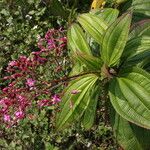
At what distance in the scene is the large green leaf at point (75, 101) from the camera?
8.72 ft

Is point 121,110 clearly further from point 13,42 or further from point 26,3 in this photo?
point 26,3

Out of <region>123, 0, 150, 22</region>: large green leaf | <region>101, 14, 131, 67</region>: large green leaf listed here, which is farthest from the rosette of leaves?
<region>123, 0, 150, 22</region>: large green leaf

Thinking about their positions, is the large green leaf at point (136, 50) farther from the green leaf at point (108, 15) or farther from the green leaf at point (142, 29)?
the green leaf at point (108, 15)

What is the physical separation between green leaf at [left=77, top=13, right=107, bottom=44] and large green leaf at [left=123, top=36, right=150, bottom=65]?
215mm

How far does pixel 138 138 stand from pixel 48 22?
2.05 m

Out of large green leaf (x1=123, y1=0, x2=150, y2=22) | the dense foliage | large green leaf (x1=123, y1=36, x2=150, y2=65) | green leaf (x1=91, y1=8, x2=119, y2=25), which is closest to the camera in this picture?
the dense foliage

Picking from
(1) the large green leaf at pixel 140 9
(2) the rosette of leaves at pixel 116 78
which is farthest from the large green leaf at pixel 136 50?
(1) the large green leaf at pixel 140 9

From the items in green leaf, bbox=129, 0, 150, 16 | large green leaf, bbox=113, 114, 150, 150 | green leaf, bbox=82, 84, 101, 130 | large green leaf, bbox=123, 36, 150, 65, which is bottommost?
large green leaf, bbox=113, 114, 150, 150

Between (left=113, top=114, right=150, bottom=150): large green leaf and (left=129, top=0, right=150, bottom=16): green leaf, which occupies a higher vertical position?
(left=129, top=0, right=150, bottom=16): green leaf

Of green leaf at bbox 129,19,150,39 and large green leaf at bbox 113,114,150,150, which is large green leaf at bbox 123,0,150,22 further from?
large green leaf at bbox 113,114,150,150

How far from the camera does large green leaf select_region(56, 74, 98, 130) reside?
2.66 m

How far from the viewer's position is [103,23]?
283cm

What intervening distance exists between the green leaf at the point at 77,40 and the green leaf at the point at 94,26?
7 cm

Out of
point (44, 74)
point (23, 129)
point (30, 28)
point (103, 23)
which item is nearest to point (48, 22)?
point (30, 28)
